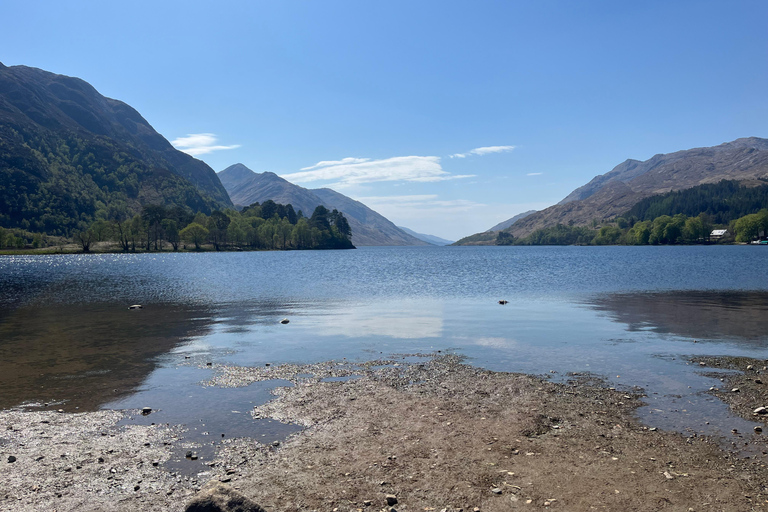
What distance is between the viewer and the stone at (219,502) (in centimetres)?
986

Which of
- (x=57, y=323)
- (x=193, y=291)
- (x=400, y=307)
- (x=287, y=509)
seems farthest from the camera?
(x=193, y=291)

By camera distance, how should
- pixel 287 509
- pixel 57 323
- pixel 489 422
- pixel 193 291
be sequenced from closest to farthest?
pixel 287 509
pixel 489 422
pixel 57 323
pixel 193 291

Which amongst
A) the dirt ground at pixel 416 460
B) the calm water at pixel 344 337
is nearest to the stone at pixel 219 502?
the dirt ground at pixel 416 460

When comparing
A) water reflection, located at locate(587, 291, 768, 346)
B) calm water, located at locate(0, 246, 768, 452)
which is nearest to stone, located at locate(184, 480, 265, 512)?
calm water, located at locate(0, 246, 768, 452)

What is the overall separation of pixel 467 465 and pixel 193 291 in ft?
209

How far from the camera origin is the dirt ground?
1149 cm

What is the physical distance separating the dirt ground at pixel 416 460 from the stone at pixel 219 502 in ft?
3.67

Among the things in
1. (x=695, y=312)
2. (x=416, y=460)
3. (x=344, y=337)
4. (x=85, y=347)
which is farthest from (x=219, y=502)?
(x=695, y=312)

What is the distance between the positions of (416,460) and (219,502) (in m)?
5.94

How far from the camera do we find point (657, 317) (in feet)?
139

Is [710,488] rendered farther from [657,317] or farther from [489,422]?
[657,317]

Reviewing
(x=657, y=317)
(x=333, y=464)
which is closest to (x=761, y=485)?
(x=333, y=464)

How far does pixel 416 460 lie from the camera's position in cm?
1368

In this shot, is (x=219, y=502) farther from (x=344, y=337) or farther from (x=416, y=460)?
(x=344, y=337)
